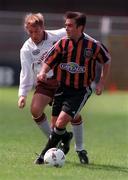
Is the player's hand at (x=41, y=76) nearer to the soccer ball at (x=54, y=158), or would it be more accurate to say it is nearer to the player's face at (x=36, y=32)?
the player's face at (x=36, y=32)

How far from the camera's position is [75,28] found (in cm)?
993

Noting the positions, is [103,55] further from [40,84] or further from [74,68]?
[40,84]

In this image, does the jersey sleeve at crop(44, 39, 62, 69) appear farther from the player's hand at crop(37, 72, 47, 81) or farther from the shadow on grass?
the shadow on grass

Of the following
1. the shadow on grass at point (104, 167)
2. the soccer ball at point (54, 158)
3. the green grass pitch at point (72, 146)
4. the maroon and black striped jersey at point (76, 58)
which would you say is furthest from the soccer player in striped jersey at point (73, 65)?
the green grass pitch at point (72, 146)

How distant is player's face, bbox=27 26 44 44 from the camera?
33.8ft

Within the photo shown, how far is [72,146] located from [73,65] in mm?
3026

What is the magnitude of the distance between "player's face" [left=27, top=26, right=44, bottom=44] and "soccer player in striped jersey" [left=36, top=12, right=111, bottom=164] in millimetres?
366

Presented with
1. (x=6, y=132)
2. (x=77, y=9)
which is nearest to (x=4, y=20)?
(x=77, y=9)

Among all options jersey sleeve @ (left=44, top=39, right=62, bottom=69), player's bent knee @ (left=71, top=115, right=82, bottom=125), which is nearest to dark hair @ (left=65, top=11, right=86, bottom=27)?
jersey sleeve @ (left=44, top=39, right=62, bottom=69)

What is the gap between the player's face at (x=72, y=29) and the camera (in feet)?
32.5

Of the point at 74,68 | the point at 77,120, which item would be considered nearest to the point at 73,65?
the point at 74,68

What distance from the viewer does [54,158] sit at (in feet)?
32.0

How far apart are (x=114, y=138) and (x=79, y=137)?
4060 millimetres

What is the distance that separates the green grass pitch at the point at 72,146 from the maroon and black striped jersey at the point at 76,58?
1.06 meters
